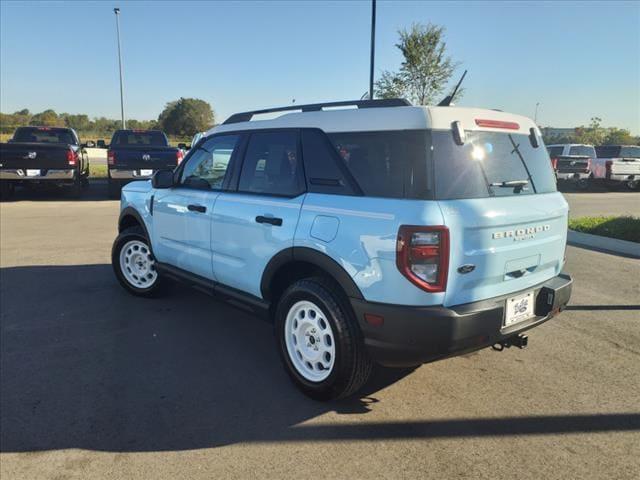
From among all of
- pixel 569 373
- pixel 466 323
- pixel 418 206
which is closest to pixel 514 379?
pixel 569 373

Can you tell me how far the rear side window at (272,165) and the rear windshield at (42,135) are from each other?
1292 centimetres

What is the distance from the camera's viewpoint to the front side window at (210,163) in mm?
4133

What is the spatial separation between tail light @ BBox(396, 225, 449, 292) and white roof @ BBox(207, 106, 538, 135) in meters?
0.63

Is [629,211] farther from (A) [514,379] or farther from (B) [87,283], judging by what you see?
(B) [87,283]

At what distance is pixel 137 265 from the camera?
5.42 metres

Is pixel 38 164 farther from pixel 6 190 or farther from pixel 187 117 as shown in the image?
pixel 187 117

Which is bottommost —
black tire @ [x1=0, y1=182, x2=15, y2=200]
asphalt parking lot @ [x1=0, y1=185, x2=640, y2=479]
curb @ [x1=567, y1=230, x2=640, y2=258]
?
asphalt parking lot @ [x1=0, y1=185, x2=640, y2=479]

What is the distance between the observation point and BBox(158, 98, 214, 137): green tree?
67750 millimetres

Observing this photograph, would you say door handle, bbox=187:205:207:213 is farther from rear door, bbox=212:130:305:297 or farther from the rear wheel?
the rear wheel

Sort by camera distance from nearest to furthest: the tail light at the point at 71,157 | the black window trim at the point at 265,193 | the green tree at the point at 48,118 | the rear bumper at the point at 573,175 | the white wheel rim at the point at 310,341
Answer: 1. the white wheel rim at the point at 310,341
2. the black window trim at the point at 265,193
3. the tail light at the point at 71,157
4. the rear bumper at the point at 573,175
5. the green tree at the point at 48,118

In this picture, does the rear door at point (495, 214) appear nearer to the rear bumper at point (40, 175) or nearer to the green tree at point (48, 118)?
the rear bumper at point (40, 175)

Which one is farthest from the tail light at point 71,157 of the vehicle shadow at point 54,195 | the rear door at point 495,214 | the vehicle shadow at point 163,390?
the rear door at point 495,214

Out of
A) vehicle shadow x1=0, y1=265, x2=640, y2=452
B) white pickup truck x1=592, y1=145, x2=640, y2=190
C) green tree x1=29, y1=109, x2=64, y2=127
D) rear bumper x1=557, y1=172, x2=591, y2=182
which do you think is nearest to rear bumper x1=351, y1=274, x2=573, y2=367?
vehicle shadow x1=0, y1=265, x2=640, y2=452

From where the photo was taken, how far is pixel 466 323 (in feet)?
8.89
